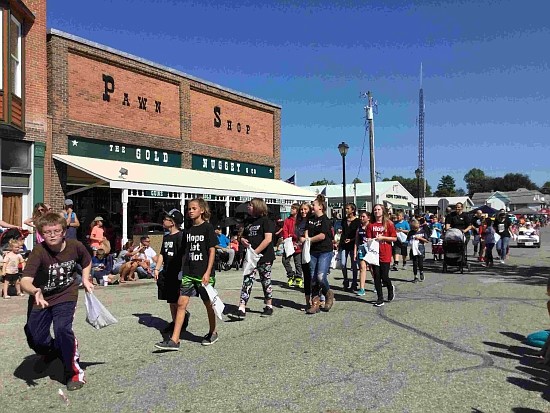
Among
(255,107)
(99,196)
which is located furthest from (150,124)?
(255,107)

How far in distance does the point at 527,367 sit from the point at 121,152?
18012mm

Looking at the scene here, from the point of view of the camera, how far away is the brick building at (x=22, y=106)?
46.4 ft

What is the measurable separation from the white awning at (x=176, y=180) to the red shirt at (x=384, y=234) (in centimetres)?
1039

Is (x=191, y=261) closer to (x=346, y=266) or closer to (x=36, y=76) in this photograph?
(x=346, y=266)

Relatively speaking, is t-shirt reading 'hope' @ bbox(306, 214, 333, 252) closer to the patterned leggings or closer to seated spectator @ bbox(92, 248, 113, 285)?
the patterned leggings

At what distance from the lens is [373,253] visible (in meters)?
8.62

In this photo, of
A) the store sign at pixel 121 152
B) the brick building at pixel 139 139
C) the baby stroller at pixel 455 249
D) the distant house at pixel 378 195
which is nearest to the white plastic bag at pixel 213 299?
the baby stroller at pixel 455 249

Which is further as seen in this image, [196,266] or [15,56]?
[15,56]

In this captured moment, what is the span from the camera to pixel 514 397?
4.32m

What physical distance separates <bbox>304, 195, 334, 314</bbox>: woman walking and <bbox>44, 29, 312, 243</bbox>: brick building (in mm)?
10299

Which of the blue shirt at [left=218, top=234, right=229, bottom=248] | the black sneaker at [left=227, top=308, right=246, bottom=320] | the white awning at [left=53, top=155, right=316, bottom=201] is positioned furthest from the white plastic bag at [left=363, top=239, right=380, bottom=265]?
the white awning at [left=53, top=155, right=316, bottom=201]

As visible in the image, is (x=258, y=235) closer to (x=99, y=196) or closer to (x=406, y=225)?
(x=406, y=225)

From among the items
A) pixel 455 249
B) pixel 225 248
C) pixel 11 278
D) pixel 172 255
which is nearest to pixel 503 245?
pixel 455 249

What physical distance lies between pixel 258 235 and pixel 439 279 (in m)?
6.71
